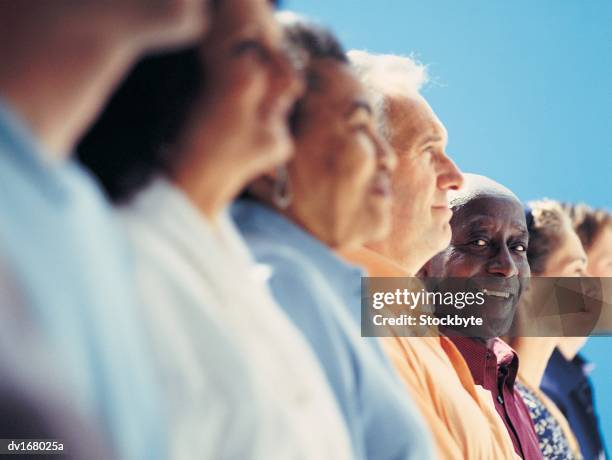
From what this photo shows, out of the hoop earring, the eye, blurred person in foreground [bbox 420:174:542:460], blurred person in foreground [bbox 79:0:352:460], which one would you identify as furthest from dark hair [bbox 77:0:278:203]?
the eye

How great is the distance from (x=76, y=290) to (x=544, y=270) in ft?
4.66

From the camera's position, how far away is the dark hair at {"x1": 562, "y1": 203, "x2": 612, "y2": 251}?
2.01m

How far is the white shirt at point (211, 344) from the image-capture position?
2.33ft

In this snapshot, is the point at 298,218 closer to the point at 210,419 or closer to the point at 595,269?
the point at 210,419

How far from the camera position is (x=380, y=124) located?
1.22 m

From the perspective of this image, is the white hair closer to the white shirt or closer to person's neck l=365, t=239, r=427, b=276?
person's neck l=365, t=239, r=427, b=276

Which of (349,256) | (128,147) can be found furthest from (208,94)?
(349,256)

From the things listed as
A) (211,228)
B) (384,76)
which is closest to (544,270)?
(384,76)

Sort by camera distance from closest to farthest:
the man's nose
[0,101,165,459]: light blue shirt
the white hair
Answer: [0,101,165,459]: light blue shirt, the white hair, the man's nose

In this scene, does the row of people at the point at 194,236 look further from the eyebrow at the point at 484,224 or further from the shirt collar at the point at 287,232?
the eyebrow at the point at 484,224

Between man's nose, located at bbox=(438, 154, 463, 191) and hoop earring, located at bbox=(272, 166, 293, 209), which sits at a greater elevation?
man's nose, located at bbox=(438, 154, 463, 191)

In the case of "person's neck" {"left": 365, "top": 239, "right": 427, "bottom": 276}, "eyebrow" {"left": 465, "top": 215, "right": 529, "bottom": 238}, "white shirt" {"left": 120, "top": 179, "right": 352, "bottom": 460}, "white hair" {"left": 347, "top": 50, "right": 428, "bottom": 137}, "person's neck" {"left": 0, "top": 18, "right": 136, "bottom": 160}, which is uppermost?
"white hair" {"left": 347, "top": 50, "right": 428, "bottom": 137}

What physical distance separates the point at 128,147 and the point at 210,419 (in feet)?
0.66

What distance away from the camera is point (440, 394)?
130 cm
